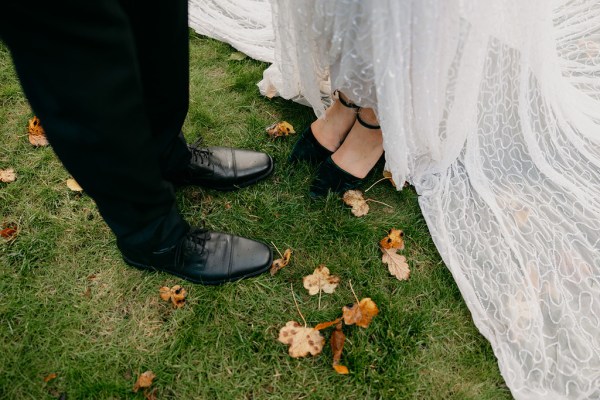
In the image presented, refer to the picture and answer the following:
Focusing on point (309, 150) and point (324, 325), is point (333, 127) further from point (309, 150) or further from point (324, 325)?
point (324, 325)

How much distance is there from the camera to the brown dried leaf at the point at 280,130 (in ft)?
7.40

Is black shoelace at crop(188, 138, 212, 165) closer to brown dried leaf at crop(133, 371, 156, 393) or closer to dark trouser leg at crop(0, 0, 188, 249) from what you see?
dark trouser leg at crop(0, 0, 188, 249)

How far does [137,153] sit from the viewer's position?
1264 millimetres

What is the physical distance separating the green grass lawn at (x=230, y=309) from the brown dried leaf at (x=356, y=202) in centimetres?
4

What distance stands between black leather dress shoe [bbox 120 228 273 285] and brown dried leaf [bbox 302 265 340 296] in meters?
0.18

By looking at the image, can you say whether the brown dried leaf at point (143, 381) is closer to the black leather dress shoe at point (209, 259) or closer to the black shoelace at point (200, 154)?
the black leather dress shoe at point (209, 259)

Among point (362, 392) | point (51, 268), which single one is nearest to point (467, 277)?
point (362, 392)

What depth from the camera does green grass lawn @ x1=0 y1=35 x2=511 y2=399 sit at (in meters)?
1.55

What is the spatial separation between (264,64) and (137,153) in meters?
1.49

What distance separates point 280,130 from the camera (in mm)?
2256

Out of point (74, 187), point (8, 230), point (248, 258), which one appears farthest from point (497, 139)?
point (8, 230)

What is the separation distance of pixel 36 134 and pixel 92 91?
144 centimetres

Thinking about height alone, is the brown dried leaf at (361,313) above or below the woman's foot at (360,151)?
below

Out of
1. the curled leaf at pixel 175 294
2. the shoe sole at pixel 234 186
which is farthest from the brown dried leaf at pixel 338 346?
the shoe sole at pixel 234 186
